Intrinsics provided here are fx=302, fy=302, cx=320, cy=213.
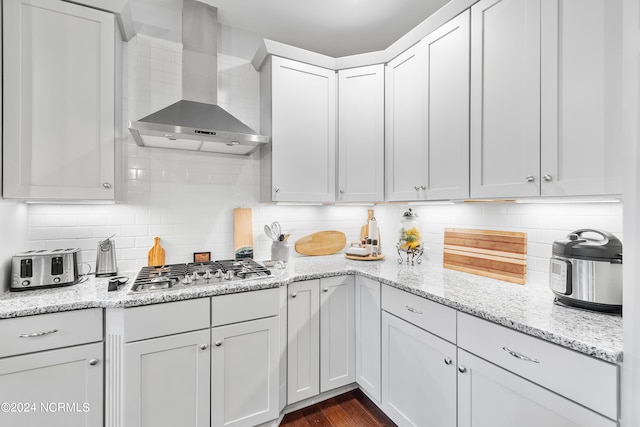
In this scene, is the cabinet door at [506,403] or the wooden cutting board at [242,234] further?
the wooden cutting board at [242,234]

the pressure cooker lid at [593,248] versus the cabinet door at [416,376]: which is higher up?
the pressure cooker lid at [593,248]

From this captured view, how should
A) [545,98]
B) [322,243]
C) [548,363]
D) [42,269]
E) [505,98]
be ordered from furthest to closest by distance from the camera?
1. [322,243]
2. [42,269]
3. [505,98]
4. [545,98]
5. [548,363]

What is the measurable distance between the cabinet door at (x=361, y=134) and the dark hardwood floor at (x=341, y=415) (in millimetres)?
1483

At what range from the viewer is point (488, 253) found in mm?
1932

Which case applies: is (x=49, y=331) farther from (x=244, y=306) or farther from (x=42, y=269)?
(x=244, y=306)

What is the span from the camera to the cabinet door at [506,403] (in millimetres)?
→ 1017

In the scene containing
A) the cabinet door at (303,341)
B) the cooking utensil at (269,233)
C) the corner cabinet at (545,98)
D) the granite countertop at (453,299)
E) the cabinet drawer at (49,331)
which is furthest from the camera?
the cooking utensil at (269,233)

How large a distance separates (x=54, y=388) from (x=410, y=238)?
226cm

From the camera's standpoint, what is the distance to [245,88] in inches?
98.4

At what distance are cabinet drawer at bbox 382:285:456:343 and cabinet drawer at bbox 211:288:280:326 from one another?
27.2 inches

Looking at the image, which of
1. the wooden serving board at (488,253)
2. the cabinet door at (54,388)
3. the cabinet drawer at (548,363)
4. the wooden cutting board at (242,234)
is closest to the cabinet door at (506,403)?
the cabinet drawer at (548,363)

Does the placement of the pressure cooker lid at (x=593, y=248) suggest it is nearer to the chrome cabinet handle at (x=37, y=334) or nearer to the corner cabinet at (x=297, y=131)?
the corner cabinet at (x=297, y=131)

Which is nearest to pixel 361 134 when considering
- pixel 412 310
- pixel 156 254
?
pixel 412 310

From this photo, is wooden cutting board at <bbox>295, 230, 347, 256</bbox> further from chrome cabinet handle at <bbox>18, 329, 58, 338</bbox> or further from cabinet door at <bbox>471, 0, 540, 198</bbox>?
chrome cabinet handle at <bbox>18, 329, 58, 338</bbox>
